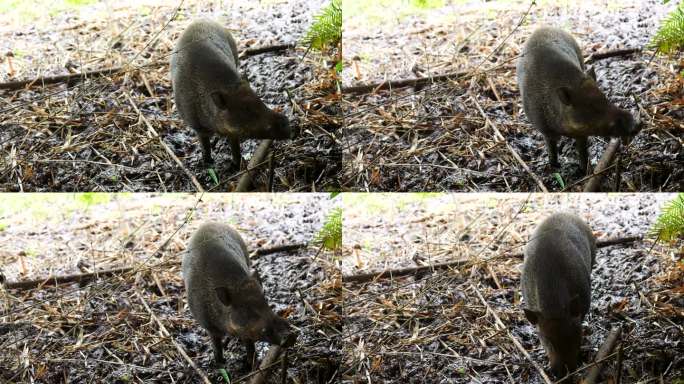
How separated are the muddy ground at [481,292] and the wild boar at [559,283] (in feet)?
0.23

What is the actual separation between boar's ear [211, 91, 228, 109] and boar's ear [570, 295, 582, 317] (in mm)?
2240

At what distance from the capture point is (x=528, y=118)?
4.92m

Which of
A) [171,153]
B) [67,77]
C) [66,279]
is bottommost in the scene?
[66,279]

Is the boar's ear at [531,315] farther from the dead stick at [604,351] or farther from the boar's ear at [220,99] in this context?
the boar's ear at [220,99]

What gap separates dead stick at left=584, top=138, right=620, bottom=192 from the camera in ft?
15.8

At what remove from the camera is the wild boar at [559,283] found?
480cm

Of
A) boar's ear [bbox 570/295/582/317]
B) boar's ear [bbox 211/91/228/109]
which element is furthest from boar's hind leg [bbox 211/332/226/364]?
boar's ear [bbox 570/295/582/317]

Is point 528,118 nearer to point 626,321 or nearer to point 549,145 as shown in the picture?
point 549,145

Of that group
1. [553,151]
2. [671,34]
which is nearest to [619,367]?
[553,151]

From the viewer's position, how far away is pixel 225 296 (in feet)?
15.9

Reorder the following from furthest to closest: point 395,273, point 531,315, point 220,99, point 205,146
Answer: point 395,273 → point 205,146 → point 220,99 → point 531,315

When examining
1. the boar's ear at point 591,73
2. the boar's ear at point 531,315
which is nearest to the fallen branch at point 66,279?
the boar's ear at point 531,315

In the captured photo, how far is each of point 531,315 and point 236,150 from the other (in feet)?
6.29

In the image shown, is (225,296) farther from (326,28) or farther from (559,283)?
(559,283)
